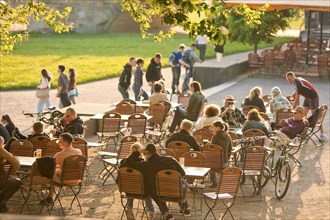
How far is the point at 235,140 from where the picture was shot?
712 inches

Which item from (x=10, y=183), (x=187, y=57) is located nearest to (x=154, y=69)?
(x=187, y=57)

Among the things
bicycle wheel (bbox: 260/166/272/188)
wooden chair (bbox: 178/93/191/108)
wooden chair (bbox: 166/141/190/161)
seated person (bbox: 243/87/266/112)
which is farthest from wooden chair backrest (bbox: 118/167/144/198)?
wooden chair (bbox: 178/93/191/108)

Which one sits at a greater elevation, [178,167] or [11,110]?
[178,167]

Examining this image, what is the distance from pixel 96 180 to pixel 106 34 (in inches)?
1762

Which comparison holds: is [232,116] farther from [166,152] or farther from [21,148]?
[21,148]

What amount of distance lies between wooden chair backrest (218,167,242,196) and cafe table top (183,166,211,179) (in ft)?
1.76

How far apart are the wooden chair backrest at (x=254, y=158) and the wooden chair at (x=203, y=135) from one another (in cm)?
205

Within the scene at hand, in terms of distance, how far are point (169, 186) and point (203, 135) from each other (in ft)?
14.2

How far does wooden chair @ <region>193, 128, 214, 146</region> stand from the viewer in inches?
736

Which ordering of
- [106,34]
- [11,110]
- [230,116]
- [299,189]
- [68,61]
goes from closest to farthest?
[299,189] < [230,116] < [11,110] < [68,61] < [106,34]

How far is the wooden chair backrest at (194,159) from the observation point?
16.0 m

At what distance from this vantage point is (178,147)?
16.8 meters

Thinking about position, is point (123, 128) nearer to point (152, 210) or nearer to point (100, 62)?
point (152, 210)

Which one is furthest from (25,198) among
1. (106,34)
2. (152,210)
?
(106,34)
